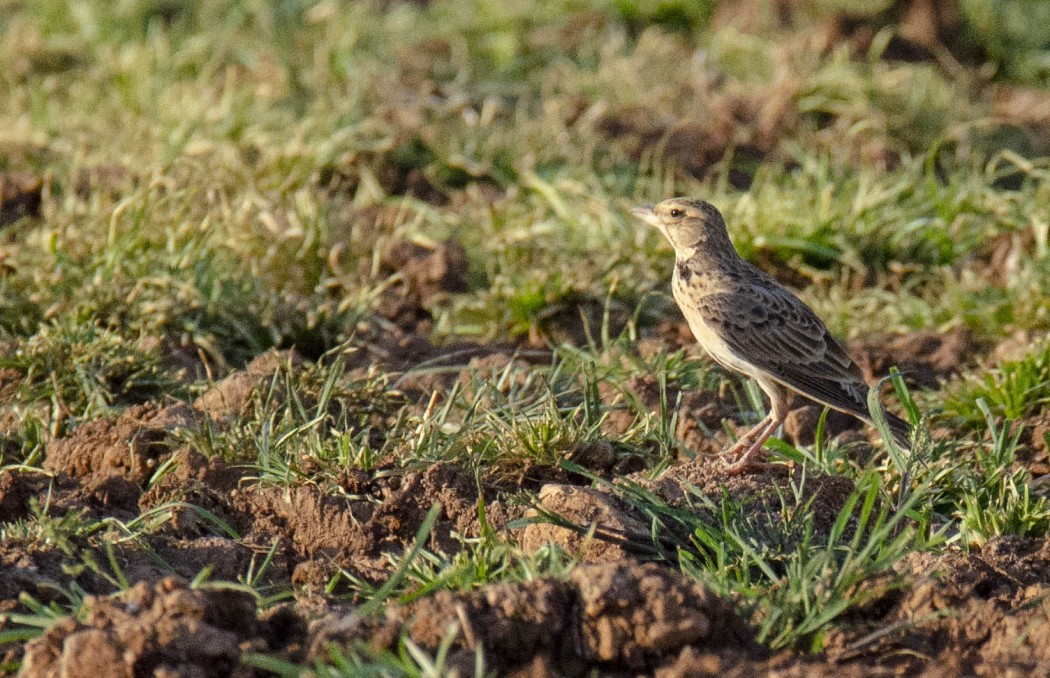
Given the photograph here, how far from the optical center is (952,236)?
7.58 meters

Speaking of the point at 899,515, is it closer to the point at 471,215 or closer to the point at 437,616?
the point at 437,616

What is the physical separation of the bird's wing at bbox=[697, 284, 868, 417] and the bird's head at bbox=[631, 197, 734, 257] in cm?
38

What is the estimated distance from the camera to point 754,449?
5.19 m

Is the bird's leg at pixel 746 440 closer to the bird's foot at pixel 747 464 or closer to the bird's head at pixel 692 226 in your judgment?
the bird's foot at pixel 747 464

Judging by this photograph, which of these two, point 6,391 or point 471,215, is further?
point 471,215

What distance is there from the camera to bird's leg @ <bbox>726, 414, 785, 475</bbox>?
16.5ft

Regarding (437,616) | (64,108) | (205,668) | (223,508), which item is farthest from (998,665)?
(64,108)

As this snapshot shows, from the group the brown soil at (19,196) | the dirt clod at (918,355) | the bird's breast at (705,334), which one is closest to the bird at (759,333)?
the bird's breast at (705,334)

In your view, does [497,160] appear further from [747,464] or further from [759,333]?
[747,464]

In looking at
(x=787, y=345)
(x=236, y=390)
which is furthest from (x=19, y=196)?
(x=787, y=345)

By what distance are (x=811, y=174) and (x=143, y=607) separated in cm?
561

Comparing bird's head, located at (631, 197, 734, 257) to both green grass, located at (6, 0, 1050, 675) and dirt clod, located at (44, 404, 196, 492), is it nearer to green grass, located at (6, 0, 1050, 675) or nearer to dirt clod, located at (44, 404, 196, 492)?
green grass, located at (6, 0, 1050, 675)

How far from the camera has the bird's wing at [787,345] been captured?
5699 mm

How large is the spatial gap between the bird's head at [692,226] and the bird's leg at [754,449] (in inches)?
40.9
